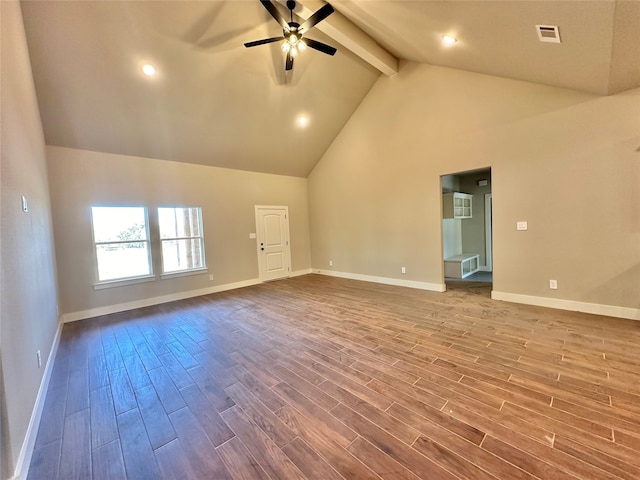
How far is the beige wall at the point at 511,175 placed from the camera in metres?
3.29

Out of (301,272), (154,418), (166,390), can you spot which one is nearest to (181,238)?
(301,272)

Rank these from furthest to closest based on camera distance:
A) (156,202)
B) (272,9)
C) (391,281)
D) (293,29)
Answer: (391,281), (156,202), (293,29), (272,9)

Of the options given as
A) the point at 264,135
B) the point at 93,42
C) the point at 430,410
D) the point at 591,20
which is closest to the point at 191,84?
the point at 93,42

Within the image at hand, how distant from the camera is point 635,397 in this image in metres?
1.90

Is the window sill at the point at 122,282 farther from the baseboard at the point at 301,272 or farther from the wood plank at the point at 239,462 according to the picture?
the wood plank at the point at 239,462

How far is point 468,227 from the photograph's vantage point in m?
6.98

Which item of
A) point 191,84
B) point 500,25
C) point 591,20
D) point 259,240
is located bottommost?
point 259,240

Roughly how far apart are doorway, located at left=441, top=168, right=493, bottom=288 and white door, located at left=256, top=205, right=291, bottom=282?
4.02 meters

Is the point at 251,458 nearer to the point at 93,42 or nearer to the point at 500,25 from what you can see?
the point at 500,25

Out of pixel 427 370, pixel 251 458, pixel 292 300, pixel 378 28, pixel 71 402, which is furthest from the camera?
pixel 292 300

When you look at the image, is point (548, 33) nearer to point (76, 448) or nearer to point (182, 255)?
point (76, 448)

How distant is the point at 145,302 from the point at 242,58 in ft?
15.1

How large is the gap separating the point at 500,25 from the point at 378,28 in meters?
1.76

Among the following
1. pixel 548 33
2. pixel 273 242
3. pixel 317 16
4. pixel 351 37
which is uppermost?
pixel 351 37
